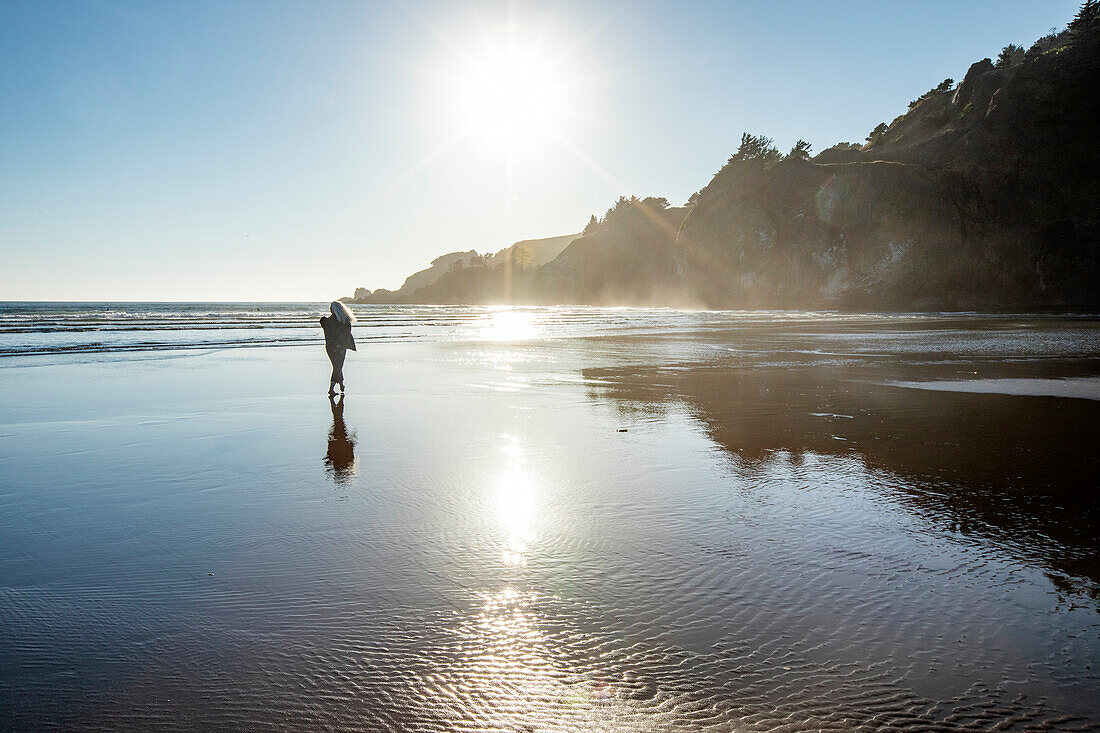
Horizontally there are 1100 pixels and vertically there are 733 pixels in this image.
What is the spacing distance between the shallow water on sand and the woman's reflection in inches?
2.1

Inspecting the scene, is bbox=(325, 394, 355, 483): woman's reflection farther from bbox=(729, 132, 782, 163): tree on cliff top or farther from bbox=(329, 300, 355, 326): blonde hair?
bbox=(729, 132, 782, 163): tree on cliff top

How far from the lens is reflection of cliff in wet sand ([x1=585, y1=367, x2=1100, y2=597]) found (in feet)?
16.6

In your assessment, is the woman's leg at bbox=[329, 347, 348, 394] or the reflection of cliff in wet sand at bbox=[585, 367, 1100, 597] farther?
the woman's leg at bbox=[329, 347, 348, 394]

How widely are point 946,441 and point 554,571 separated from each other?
664 cm

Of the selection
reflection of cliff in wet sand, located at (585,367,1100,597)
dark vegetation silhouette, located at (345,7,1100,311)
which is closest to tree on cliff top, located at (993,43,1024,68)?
dark vegetation silhouette, located at (345,7,1100,311)

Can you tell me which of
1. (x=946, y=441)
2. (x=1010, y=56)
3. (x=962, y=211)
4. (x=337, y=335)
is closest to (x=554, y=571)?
(x=946, y=441)

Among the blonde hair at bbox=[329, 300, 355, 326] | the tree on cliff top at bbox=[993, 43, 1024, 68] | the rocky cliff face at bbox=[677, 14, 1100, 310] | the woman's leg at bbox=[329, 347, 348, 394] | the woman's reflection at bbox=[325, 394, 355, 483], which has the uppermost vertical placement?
the tree on cliff top at bbox=[993, 43, 1024, 68]

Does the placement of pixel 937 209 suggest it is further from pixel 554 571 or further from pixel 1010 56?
pixel 554 571

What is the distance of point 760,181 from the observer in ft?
331

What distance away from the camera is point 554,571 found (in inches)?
164

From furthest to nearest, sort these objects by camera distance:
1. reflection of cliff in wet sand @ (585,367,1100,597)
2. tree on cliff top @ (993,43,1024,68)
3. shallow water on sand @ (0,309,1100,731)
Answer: tree on cliff top @ (993,43,1024,68), reflection of cliff in wet sand @ (585,367,1100,597), shallow water on sand @ (0,309,1100,731)

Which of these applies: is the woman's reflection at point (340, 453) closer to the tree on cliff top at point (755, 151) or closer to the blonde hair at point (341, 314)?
the blonde hair at point (341, 314)

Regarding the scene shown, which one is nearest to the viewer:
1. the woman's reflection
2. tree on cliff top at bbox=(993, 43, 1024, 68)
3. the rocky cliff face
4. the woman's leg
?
the woman's reflection

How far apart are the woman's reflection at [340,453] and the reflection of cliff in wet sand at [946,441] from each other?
15.0 ft
